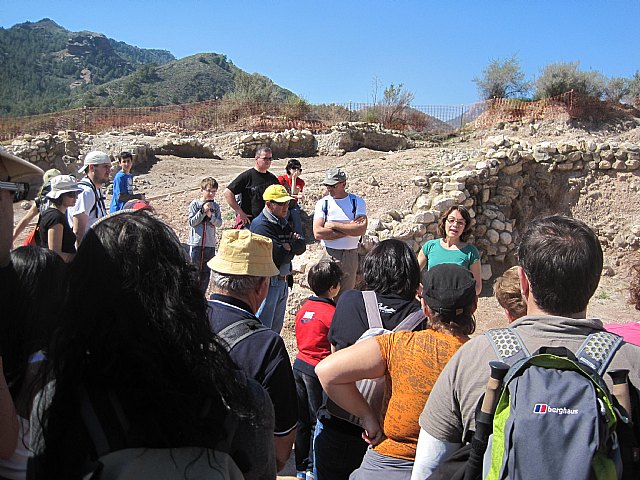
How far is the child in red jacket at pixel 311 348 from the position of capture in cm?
361

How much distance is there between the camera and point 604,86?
2558 centimetres

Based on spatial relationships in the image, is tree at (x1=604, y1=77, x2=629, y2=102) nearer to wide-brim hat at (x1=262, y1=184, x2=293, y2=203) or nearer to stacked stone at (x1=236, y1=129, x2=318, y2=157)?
stacked stone at (x1=236, y1=129, x2=318, y2=157)

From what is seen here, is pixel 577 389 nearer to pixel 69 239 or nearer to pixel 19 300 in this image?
pixel 19 300

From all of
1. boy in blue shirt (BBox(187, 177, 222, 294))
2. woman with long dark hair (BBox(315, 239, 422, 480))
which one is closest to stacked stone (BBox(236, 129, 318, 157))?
boy in blue shirt (BBox(187, 177, 222, 294))

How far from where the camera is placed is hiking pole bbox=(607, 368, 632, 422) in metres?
1.53

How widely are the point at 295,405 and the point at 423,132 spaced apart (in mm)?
21341

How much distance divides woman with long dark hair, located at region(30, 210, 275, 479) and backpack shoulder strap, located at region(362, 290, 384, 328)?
4.56ft

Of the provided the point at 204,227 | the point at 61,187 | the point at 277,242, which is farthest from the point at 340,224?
the point at 61,187

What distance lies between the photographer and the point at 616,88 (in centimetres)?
2598

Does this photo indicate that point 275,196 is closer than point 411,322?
No

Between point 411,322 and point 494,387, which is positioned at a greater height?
point 494,387

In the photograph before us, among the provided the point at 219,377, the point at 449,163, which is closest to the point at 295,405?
the point at 219,377

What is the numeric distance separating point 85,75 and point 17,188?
93238mm

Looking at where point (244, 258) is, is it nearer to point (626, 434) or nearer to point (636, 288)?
point (626, 434)
